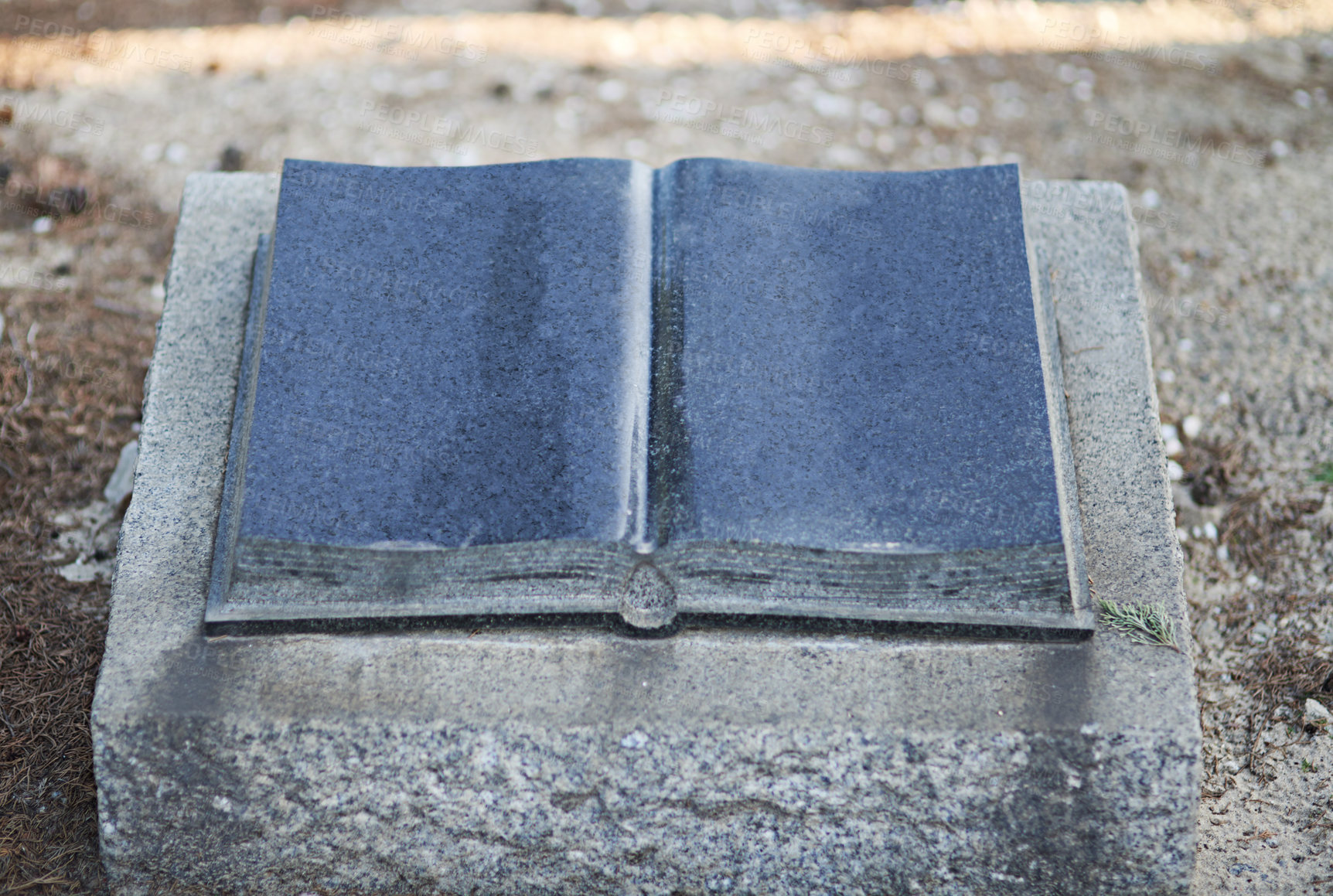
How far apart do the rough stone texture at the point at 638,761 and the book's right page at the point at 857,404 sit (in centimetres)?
13

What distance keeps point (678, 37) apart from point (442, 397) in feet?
10.1

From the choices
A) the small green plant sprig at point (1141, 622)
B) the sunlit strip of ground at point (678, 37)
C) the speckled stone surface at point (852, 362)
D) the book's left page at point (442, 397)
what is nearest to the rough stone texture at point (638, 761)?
the small green plant sprig at point (1141, 622)

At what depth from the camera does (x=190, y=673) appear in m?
1.83

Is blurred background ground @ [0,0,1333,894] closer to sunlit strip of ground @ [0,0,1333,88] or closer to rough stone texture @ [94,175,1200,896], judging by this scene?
sunlit strip of ground @ [0,0,1333,88]

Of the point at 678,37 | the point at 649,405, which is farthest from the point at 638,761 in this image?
the point at 678,37

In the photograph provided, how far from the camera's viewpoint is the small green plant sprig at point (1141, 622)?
186 centimetres

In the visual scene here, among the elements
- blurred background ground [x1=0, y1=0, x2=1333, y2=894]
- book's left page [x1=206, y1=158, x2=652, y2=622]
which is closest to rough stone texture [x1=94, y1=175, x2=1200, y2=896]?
book's left page [x1=206, y1=158, x2=652, y2=622]

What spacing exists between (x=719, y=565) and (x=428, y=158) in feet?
8.54

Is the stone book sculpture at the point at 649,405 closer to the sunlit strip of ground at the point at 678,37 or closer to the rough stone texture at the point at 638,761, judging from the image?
the rough stone texture at the point at 638,761

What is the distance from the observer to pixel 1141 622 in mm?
1883

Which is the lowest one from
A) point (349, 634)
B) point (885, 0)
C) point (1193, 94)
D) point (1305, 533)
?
point (349, 634)

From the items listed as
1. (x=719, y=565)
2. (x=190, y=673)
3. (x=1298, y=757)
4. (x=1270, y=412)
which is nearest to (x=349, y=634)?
(x=190, y=673)

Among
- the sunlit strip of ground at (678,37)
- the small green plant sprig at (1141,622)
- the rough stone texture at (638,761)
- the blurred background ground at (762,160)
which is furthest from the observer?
the sunlit strip of ground at (678,37)

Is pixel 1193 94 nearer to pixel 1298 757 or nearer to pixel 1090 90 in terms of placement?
pixel 1090 90
